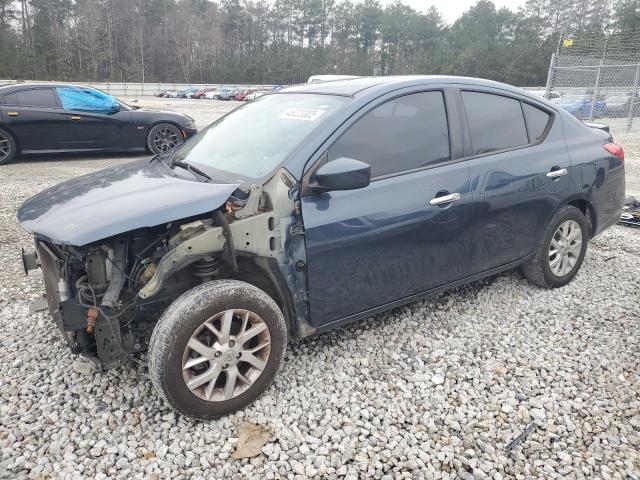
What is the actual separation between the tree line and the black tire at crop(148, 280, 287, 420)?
5535cm

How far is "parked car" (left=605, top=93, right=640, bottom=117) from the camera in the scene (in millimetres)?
16047

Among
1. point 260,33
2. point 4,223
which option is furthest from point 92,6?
point 4,223

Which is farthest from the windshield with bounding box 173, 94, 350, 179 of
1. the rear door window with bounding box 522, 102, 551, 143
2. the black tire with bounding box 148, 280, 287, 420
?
the rear door window with bounding box 522, 102, 551, 143

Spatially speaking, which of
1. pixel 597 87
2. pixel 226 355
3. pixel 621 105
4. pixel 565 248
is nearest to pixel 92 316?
pixel 226 355

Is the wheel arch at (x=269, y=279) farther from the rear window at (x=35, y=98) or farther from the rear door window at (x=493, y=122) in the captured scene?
the rear window at (x=35, y=98)

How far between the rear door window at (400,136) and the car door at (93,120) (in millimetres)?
7739

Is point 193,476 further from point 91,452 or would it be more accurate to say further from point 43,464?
point 43,464

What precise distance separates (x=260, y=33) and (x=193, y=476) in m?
94.9

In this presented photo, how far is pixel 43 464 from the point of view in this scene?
2244 mm

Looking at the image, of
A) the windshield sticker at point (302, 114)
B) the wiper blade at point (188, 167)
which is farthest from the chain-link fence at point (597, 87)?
the wiper blade at point (188, 167)

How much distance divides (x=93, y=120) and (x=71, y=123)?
0.38 m

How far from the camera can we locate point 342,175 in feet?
8.33

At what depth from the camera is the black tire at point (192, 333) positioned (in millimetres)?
2328

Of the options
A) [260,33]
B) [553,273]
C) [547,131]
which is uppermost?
[260,33]
